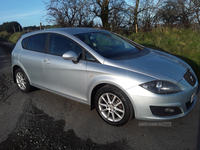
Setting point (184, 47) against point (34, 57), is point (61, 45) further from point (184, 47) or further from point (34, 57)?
point (184, 47)

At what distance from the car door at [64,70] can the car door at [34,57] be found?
0.23 m

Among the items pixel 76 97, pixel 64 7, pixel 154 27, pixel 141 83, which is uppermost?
pixel 64 7

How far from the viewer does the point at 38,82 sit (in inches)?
A: 174

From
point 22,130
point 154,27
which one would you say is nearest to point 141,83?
point 22,130

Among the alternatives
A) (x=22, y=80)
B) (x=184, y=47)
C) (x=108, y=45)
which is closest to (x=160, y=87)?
(x=108, y=45)

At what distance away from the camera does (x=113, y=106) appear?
10.5ft

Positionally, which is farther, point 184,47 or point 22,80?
point 184,47

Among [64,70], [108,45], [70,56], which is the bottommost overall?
[64,70]

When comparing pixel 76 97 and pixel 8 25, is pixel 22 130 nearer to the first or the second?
pixel 76 97

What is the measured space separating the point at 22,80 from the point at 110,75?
2.96 meters

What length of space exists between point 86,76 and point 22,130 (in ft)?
4.82

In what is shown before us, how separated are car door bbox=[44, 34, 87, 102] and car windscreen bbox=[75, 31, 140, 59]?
1.03 ft

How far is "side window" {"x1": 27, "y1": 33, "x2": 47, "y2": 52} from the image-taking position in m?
4.29

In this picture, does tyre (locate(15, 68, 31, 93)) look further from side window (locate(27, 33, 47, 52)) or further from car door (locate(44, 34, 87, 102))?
car door (locate(44, 34, 87, 102))
